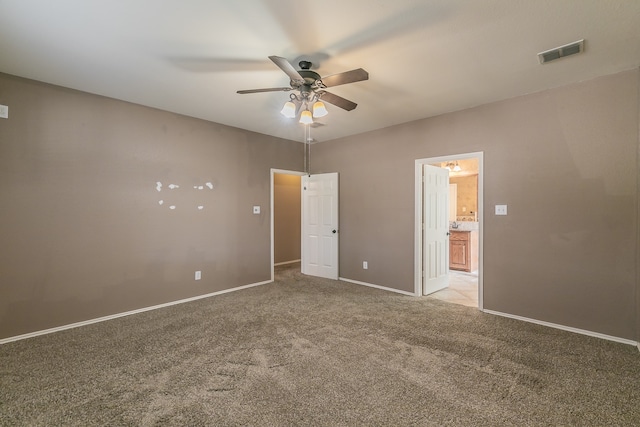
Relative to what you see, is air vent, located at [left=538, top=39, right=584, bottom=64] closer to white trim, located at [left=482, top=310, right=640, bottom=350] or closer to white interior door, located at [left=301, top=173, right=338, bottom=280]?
white trim, located at [left=482, top=310, right=640, bottom=350]

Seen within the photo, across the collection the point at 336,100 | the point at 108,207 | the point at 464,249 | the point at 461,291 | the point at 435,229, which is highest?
the point at 336,100

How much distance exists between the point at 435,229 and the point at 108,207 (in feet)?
15.3

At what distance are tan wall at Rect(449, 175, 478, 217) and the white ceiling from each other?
11.7ft

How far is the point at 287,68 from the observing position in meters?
2.15

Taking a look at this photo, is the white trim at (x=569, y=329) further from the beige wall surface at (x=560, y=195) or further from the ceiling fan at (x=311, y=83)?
the ceiling fan at (x=311, y=83)

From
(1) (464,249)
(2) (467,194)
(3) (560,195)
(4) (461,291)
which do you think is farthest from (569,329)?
(2) (467,194)

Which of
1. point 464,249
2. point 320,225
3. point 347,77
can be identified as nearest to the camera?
point 347,77

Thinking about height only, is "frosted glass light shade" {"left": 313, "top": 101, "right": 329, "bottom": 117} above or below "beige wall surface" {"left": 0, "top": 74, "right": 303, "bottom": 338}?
above

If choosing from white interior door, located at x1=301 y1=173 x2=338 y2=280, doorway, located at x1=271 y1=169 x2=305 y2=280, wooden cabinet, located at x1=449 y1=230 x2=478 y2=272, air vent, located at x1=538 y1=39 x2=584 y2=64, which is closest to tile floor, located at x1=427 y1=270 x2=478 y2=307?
wooden cabinet, located at x1=449 y1=230 x2=478 y2=272

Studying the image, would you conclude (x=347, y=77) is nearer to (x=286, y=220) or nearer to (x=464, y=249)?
(x=286, y=220)

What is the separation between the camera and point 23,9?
6.33ft

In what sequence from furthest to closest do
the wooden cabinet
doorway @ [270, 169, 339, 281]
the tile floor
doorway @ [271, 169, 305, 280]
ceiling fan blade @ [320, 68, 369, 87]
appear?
doorway @ [271, 169, 305, 280] < the wooden cabinet < doorway @ [270, 169, 339, 281] < the tile floor < ceiling fan blade @ [320, 68, 369, 87]

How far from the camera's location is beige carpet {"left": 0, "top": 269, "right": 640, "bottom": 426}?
179 centimetres

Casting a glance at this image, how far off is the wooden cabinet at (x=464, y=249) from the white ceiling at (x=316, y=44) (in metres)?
3.35
